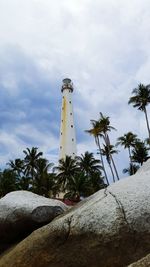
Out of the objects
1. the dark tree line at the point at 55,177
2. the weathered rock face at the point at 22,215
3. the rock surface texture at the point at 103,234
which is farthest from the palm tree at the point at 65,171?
the rock surface texture at the point at 103,234

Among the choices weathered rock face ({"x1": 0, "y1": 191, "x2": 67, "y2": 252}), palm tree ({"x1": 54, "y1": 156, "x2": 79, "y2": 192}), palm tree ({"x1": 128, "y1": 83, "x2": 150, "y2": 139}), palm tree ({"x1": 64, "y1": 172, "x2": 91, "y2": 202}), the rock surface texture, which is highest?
palm tree ({"x1": 128, "y1": 83, "x2": 150, "y2": 139})

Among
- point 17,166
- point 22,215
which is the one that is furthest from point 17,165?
point 22,215

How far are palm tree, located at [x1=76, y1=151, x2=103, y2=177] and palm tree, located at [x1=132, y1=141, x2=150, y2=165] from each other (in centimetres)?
597

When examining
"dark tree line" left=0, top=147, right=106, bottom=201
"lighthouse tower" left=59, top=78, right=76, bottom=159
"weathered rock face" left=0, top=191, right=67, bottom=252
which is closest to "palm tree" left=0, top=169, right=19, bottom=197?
"dark tree line" left=0, top=147, right=106, bottom=201

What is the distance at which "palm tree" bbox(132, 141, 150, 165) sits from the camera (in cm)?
5206

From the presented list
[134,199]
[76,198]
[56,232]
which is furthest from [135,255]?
[76,198]

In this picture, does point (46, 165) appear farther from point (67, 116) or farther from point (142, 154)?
point (142, 154)

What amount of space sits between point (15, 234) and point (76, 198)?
35.9 metres

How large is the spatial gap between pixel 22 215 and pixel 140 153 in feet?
140

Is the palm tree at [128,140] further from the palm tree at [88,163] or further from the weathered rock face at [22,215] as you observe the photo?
the weathered rock face at [22,215]

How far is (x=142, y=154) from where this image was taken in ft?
171

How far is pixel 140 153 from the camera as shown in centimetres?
5216

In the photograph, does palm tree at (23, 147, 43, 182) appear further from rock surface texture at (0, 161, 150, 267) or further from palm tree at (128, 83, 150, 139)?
rock surface texture at (0, 161, 150, 267)

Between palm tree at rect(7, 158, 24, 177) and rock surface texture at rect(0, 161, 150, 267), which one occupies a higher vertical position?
palm tree at rect(7, 158, 24, 177)
